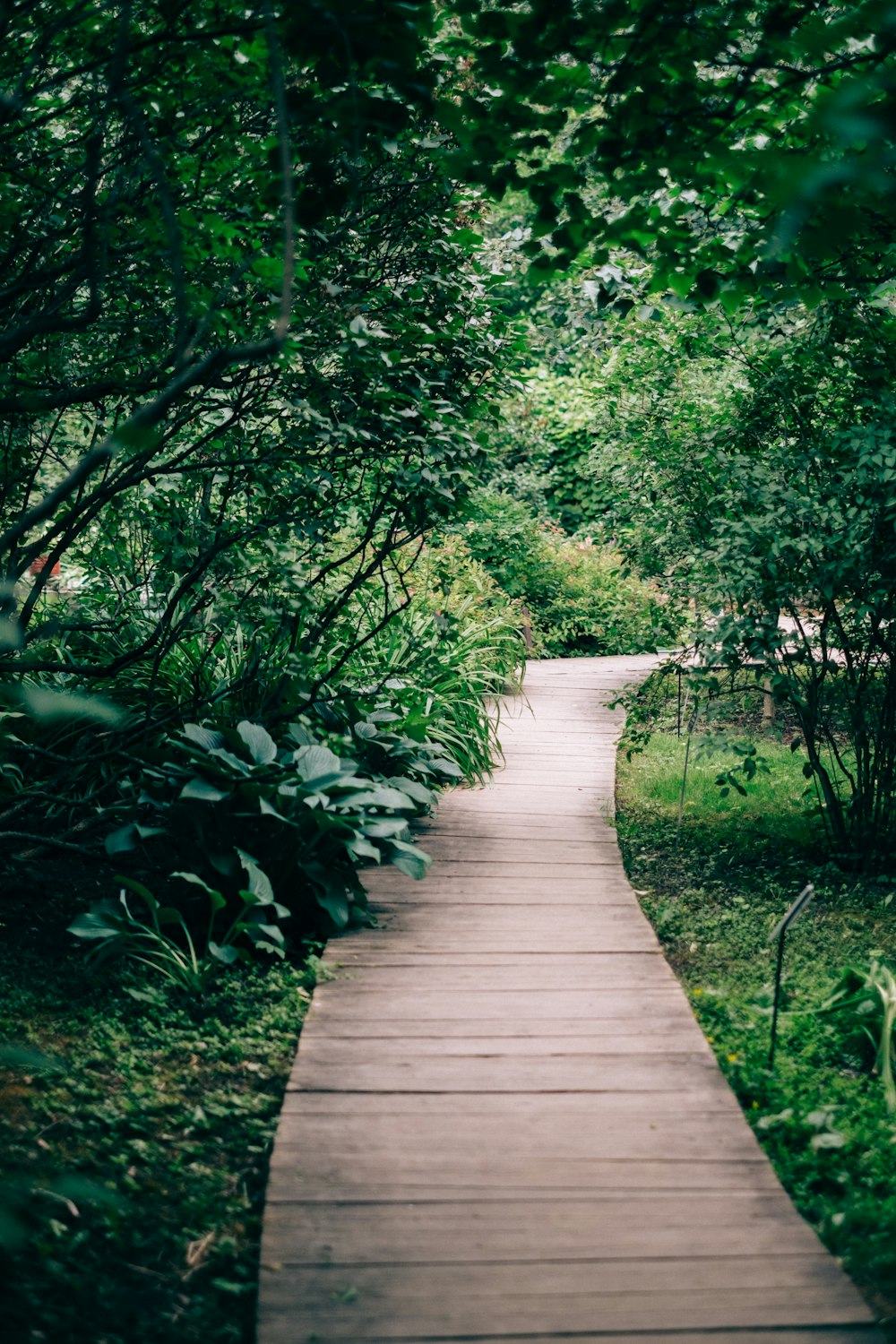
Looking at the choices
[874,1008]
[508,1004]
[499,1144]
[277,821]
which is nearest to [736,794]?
[874,1008]

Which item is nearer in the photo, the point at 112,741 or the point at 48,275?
the point at 48,275

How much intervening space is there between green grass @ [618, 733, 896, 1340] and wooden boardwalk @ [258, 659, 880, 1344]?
212 millimetres

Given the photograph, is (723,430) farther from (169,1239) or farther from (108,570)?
(169,1239)

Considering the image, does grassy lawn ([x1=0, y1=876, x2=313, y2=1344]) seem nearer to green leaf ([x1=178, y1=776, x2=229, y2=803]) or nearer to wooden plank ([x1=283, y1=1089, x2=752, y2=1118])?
wooden plank ([x1=283, y1=1089, x2=752, y2=1118])

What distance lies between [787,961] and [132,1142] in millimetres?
2736

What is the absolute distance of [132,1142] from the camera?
2.89m

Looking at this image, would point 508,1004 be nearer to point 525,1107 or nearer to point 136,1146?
point 525,1107

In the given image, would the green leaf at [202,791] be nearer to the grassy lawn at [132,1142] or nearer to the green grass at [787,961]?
the grassy lawn at [132,1142]

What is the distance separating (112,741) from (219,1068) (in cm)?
249

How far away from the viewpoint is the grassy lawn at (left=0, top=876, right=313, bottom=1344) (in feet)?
7.10

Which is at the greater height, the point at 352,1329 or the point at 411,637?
the point at 411,637

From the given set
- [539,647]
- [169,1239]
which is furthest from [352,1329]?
[539,647]

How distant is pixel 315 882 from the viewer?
4301 mm

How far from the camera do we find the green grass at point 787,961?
9.14 feet
